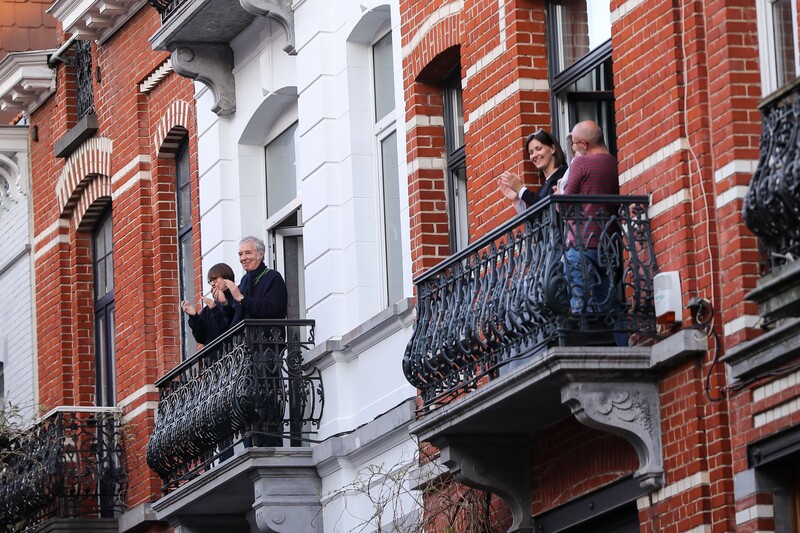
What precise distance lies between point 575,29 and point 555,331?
322 centimetres

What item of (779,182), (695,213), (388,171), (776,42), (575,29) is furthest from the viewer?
(388,171)

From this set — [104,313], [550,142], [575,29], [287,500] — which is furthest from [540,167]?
[104,313]

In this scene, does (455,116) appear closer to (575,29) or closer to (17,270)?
(575,29)

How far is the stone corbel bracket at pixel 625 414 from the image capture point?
14586 mm

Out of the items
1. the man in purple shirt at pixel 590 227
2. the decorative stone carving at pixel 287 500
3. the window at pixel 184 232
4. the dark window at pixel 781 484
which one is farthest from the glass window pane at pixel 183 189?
the dark window at pixel 781 484

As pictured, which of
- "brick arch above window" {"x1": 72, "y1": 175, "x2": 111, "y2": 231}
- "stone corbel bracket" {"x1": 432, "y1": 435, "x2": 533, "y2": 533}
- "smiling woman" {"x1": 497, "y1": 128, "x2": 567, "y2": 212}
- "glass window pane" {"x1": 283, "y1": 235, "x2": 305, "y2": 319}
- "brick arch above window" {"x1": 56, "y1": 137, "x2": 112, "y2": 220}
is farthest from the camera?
"brick arch above window" {"x1": 72, "y1": 175, "x2": 111, "y2": 231}

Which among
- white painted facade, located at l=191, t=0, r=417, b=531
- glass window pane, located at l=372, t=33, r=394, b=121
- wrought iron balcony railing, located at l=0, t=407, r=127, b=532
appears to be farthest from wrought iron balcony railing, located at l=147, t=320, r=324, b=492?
wrought iron balcony railing, located at l=0, t=407, r=127, b=532

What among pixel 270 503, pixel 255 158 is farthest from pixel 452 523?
pixel 255 158

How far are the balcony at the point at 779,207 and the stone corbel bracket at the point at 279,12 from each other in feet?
28.3

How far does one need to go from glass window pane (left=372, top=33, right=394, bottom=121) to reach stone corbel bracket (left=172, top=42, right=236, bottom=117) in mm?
2658

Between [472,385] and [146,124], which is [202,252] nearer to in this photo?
[146,124]

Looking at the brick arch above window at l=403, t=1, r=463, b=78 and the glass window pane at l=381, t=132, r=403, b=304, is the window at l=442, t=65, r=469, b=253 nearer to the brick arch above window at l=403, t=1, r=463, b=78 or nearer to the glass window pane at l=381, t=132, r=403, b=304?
the brick arch above window at l=403, t=1, r=463, b=78

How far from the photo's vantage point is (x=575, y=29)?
1708cm

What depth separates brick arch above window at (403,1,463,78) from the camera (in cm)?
1811
